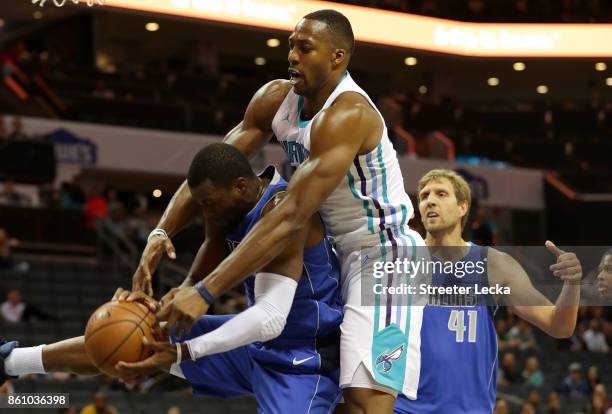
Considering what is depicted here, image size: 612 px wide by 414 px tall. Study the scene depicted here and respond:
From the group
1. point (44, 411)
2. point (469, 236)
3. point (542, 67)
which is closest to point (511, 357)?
point (469, 236)

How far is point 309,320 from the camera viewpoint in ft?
16.2

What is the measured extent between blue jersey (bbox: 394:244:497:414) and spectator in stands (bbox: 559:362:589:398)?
332 inches

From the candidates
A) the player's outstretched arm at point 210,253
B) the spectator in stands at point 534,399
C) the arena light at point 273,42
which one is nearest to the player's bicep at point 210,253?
the player's outstretched arm at point 210,253

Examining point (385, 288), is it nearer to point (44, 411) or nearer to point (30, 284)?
point (44, 411)

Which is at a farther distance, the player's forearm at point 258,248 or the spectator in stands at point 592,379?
the spectator in stands at point 592,379

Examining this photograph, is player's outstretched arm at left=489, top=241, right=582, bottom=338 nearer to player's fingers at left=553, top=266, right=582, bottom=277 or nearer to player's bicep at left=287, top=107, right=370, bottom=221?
player's fingers at left=553, top=266, right=582, bottom=277

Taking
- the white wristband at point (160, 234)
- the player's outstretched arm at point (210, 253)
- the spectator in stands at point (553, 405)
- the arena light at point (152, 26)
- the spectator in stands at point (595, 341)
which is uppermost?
the arena light at point (152, 26)

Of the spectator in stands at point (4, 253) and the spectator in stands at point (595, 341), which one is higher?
the spectator in stands at point (4, 253)

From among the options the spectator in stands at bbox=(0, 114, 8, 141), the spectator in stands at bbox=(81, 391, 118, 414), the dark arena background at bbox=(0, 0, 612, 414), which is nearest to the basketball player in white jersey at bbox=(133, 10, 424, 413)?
the spectator in stands at bbox=(81, 391, 118, 414)

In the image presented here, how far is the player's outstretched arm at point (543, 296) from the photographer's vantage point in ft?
16.6

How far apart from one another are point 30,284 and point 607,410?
686 cm

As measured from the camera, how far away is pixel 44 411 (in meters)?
11.1

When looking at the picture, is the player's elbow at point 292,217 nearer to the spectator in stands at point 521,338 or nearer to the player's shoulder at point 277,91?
the player's shoulder at point 277,91

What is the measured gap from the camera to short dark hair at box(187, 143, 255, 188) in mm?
4664
